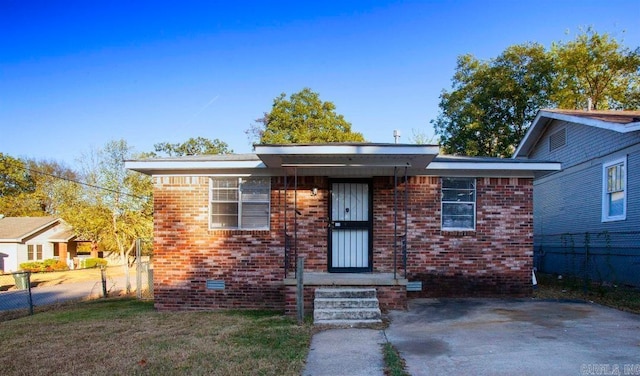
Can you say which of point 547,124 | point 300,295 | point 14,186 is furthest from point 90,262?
point 547,124

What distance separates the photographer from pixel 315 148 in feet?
25.8

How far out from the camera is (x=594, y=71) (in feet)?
77.2

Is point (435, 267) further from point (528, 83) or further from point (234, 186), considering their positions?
point (528, 83)

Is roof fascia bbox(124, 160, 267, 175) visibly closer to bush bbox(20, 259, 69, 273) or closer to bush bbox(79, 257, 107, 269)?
bush bbox(20, 259, 69, 273)

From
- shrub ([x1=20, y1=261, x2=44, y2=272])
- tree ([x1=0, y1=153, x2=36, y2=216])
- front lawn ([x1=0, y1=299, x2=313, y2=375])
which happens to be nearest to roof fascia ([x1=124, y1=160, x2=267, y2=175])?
front lawn ([x1=0, y1=299, x2=313, y2=375])

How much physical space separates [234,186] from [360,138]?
2261 cm

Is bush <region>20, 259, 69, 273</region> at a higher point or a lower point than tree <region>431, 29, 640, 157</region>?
lower

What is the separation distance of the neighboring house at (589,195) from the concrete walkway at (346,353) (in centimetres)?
640

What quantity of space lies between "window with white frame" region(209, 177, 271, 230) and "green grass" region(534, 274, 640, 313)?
6.23 metres

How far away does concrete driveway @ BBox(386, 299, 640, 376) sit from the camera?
498 centimetres

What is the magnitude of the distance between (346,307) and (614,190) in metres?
8.64

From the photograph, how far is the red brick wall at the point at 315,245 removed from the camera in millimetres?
9461

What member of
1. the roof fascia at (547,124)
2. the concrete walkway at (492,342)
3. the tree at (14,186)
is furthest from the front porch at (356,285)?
the tree at (14,186)

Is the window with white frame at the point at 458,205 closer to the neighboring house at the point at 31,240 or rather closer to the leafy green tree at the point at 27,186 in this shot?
the neighboring house at the point at 31,240
